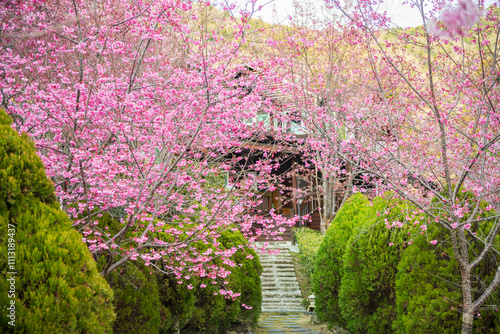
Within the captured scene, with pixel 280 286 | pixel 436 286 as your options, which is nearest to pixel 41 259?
pixel 436 286

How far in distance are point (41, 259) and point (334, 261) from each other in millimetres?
5948

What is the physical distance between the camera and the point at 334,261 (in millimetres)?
7648

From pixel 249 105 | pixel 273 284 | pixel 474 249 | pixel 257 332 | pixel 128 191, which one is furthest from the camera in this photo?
pixel 273 284

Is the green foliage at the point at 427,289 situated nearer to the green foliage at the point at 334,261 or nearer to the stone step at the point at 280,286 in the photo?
the green foliage at the point at 334,261

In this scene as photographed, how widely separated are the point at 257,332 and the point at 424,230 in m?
4.64

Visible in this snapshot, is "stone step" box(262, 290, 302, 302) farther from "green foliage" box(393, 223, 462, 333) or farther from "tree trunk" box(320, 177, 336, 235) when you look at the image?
"green foliage" box(393, 223, 462, 333)

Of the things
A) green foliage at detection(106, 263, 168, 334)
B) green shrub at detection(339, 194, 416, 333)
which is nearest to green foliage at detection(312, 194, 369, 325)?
green shrub at detection(339, 194, 416, 333)

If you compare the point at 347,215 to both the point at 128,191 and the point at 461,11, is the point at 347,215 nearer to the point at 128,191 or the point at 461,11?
the point at 461,11

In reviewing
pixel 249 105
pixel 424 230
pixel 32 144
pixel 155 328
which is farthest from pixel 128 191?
pixel 424 230

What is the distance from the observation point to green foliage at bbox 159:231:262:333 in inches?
235

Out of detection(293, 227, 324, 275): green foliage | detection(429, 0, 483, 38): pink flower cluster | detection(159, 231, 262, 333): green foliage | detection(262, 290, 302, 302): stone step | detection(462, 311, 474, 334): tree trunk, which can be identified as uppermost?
detection(429, 0, 483, 38): pink flower cluster

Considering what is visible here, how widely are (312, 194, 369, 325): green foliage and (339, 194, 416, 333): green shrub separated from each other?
60cm

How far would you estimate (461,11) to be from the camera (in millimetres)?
4965

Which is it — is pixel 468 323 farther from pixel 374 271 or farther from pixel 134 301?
pixel 134 301
